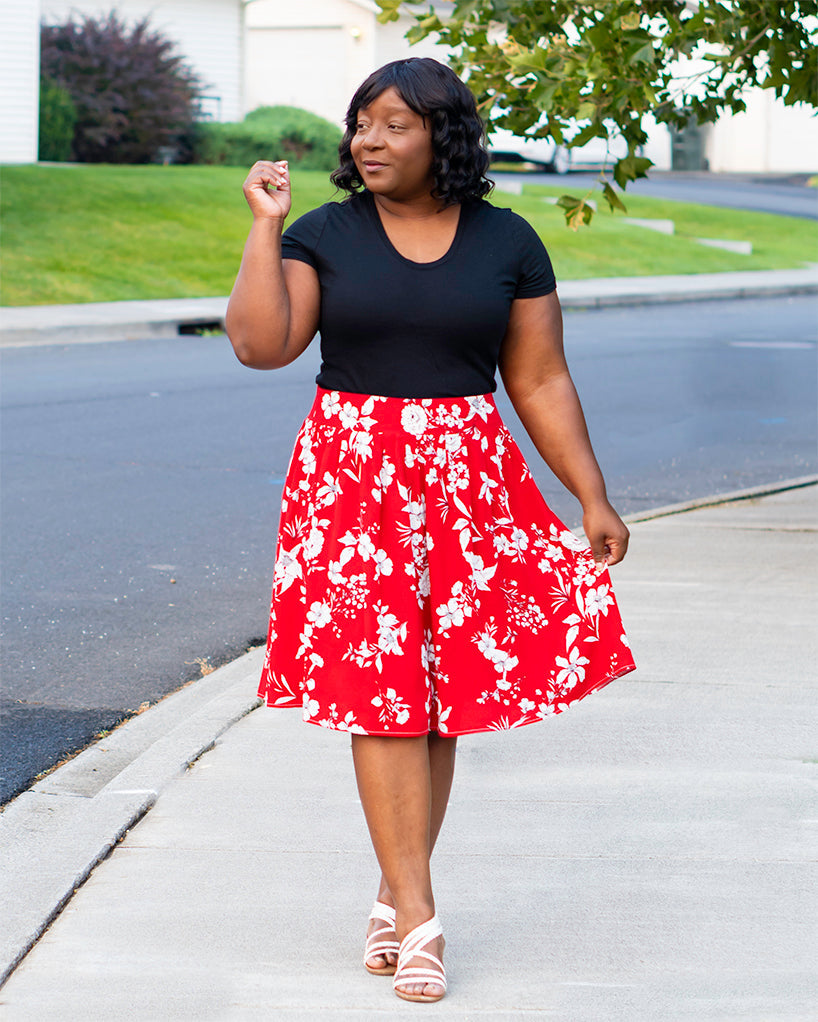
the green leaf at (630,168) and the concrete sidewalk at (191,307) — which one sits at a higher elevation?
the green leaf at (630,168)

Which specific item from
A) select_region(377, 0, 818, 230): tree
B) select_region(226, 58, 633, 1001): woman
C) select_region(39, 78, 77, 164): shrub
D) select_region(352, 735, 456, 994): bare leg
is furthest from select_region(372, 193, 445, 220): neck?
select_region(39, 78, 77, 164): shrub

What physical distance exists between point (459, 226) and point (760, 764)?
2.01 meters

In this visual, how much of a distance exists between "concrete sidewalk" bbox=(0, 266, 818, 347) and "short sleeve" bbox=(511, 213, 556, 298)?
13.8 m

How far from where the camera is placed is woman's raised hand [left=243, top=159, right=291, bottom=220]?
3105mm

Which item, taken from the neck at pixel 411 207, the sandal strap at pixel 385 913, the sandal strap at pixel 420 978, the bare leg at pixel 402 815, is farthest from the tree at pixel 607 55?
the sandal strap at pixel 420 978

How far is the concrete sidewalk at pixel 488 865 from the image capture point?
3227 mm

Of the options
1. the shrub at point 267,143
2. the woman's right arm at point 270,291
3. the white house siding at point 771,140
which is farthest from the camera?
the white house siding at point 771,140

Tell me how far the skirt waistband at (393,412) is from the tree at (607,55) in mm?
3181

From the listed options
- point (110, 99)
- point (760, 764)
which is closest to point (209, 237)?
point (110, 99)

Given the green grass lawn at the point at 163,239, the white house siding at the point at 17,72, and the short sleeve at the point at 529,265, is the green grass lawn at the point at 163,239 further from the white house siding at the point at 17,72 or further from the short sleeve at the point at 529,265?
the short sleeve at the point at 529,265

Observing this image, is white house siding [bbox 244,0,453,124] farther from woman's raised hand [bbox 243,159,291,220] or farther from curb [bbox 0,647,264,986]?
woman's raised hand [bbox 243,159,291,220]

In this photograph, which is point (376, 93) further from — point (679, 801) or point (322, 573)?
point (679, 801)

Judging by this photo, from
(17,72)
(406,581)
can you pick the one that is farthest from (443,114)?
(17,72)

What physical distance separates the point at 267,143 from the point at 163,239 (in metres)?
10.4
